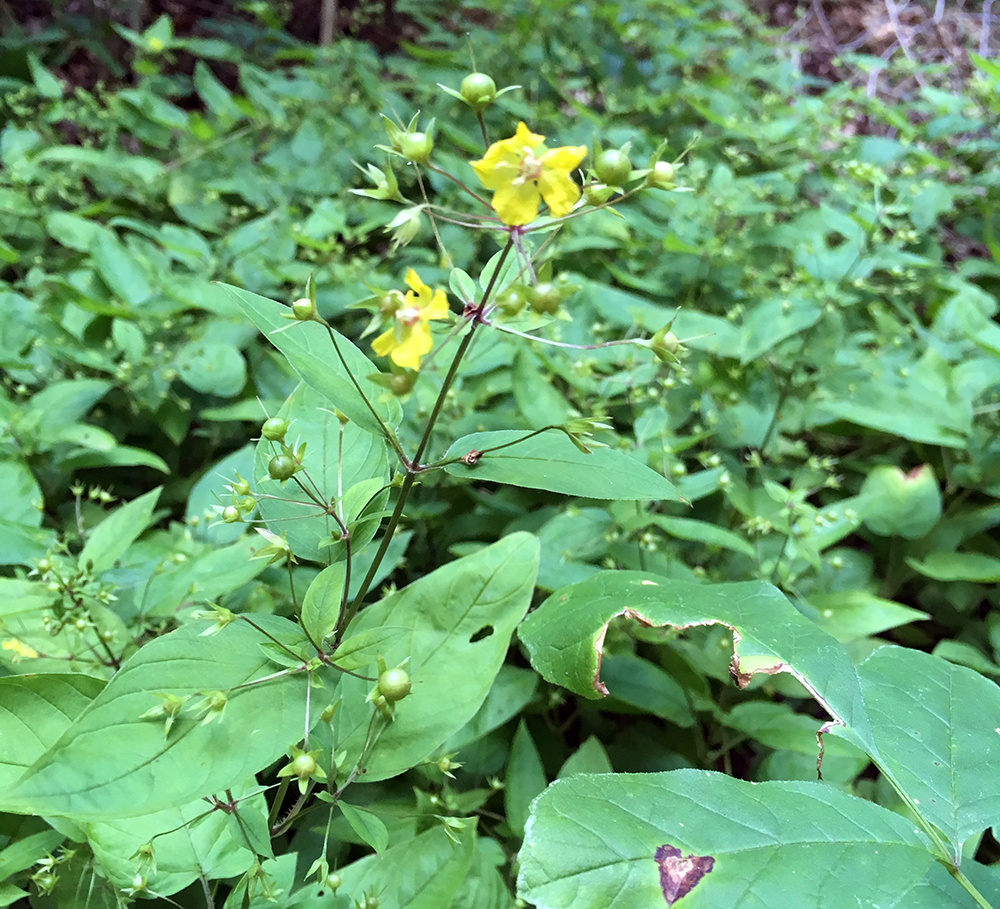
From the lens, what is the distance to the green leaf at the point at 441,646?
2.84ft

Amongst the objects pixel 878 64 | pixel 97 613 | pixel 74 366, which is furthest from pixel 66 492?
pixel 878 64

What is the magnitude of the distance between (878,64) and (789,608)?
4002 millimetres

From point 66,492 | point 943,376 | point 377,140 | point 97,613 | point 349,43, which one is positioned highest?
point 349,43

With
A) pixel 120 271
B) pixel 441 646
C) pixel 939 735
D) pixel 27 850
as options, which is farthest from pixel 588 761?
pixel 120 271

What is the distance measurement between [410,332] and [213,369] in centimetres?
140

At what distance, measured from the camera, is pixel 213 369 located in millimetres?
1851

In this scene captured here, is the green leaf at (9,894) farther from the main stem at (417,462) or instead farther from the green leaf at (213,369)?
the green leaf at (213,369)

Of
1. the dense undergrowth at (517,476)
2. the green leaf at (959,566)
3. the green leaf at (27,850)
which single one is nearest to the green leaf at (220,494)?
the dense undergrowth at (517,476)

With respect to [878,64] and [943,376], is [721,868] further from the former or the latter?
[878,64]

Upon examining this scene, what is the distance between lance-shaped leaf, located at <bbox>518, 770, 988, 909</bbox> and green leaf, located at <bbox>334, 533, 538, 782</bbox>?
0.22m

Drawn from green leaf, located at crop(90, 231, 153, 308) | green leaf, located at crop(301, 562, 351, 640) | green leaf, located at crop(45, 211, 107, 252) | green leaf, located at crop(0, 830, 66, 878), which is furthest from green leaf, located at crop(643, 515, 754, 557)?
green leaf, located at crop(45, 211, 107, 252)

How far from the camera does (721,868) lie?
0.65m

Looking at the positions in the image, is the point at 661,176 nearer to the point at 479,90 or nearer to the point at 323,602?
the point at 479,90

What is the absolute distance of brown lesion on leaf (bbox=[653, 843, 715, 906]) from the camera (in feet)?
2.08
